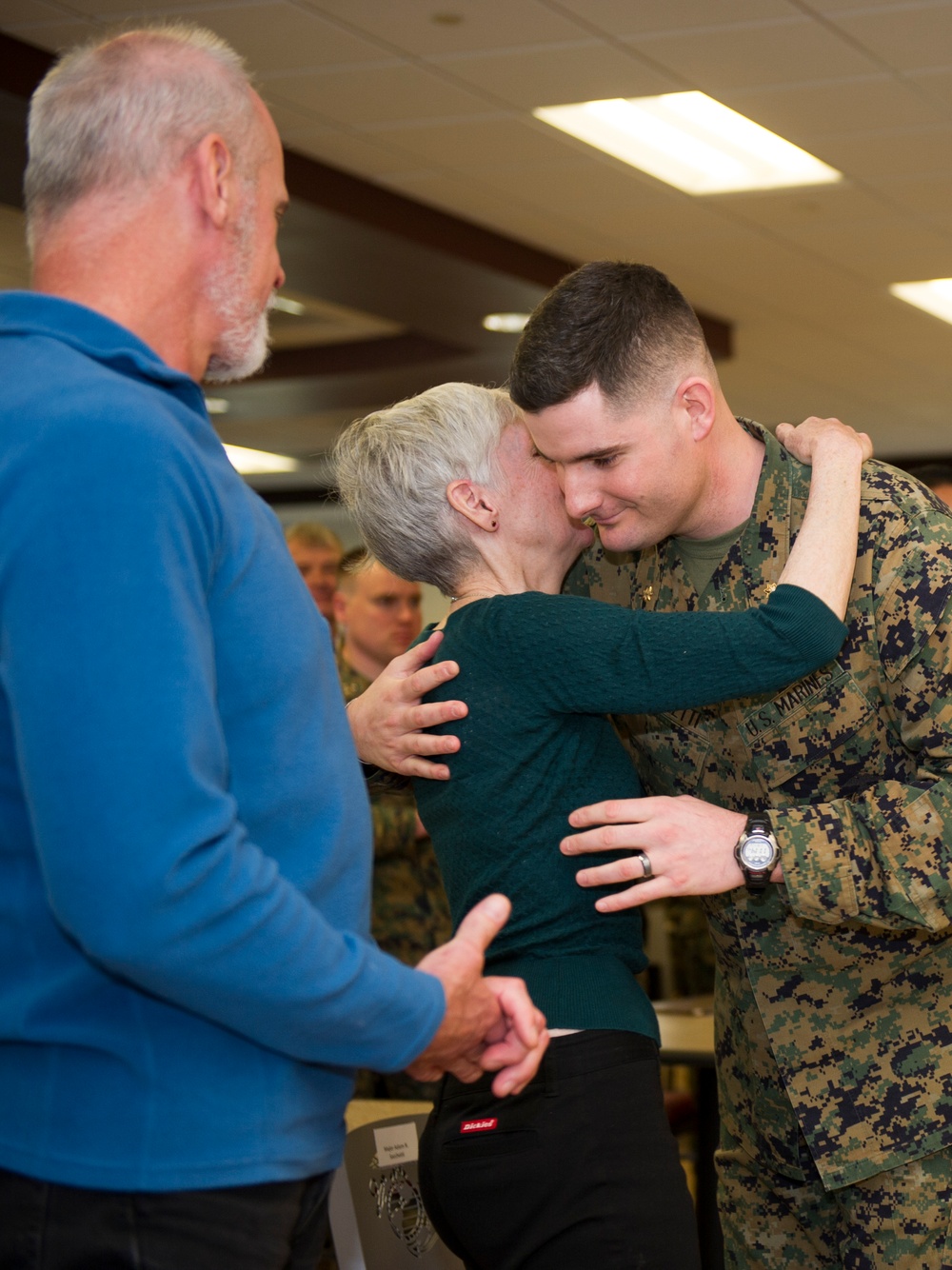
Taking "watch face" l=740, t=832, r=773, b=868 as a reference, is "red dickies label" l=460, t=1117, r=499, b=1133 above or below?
below

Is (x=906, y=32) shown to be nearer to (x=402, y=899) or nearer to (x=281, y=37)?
(x=281, y=37)

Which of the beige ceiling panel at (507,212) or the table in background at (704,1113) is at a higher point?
the beige ceiling panel at (507,212)

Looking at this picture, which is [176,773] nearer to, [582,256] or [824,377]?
[582,256]

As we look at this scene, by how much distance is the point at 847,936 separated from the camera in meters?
1.94

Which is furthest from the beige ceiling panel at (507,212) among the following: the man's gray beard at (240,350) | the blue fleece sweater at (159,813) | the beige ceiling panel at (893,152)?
the blue fleece sweater at (159,813)

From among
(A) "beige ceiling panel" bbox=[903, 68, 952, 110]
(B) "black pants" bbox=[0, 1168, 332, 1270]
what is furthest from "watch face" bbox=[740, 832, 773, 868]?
(A) "beige ceiling panel" bbox=[903, 68, 952, 110]

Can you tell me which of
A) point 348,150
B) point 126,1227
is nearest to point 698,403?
point 126,1227

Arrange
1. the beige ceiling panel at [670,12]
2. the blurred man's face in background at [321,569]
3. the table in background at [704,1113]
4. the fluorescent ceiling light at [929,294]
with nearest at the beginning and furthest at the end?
the table in background at [704,1113] < the beige ceiling panel at [670,12] < the blurred man's face in background at [321,569] < the fluorescent ceiling light at [929,294]

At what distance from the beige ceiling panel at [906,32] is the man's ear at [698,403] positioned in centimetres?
321

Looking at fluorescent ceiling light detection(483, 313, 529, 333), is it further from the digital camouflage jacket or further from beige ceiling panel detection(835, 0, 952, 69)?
the digital camouflage jacket

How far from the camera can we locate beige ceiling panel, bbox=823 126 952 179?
224 inches

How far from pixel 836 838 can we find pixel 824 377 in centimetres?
897

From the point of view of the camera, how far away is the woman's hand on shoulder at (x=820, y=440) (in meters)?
1.92

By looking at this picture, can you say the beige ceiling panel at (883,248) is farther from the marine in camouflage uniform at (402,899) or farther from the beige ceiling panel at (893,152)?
the marine in camouflage uniform at (402,899)
